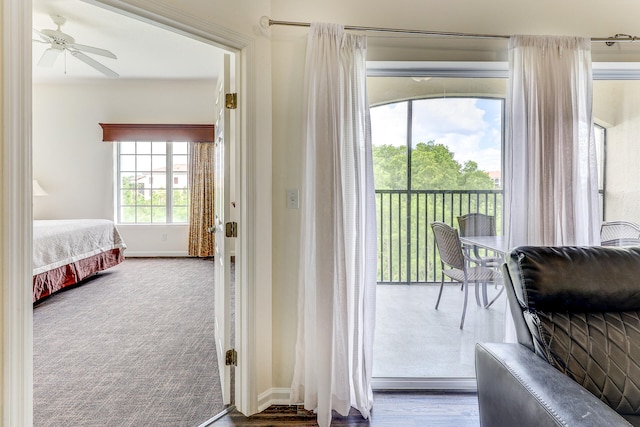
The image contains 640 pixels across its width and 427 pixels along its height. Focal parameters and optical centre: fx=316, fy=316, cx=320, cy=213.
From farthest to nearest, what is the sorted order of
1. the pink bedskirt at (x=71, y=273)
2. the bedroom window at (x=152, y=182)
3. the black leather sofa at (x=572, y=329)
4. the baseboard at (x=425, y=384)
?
the bedroom window at (x=152, y=182) → the pink bedskirt at (x=71, y=273) → the baseboard at (x=425, y=384) → the black leather sofa at (x=572, y=329)

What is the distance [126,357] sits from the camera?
2371mm

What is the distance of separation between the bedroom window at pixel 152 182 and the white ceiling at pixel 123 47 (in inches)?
47.6

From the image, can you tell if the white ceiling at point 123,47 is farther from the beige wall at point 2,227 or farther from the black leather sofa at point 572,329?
the black leather sofa at point 572,329

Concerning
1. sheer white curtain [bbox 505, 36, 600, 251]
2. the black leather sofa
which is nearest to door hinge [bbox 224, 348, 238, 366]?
the black leather sofa

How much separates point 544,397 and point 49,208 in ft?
22.8

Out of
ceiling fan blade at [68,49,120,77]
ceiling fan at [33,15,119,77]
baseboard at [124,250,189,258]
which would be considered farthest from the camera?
baseboard at [124,250,189,258]

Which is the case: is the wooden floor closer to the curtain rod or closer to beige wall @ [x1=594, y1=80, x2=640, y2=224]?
beige wall @ [x1=594, y1=80, x2=640, y2=224]

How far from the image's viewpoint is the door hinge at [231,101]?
174cm

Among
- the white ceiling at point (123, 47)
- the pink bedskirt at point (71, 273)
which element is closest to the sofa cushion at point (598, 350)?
the white ceiling at point (123, 47)

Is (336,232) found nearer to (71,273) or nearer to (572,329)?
(572,329)

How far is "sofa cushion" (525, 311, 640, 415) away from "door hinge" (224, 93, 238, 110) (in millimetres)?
1704

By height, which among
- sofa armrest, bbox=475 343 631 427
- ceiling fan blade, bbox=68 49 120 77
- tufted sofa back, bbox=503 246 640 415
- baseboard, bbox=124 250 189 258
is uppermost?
ceiling fan blade, bbox=68 49 120 77

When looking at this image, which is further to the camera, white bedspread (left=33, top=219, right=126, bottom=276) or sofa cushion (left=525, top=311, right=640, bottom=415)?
white bedspread (left=33, top=219, right=126, bottom=276)

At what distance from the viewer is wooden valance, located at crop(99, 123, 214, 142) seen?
213 inches
